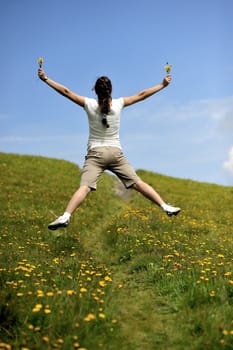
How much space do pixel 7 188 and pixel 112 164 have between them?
14211 mm

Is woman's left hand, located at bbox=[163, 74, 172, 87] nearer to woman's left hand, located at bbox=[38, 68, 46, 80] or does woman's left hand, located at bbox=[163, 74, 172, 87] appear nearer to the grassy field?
woman's left hand, located at bbox=[38, 68, 46, 80]

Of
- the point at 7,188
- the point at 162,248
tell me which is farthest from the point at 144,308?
the point at 7,188

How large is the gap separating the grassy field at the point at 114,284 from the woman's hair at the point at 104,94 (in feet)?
10.5

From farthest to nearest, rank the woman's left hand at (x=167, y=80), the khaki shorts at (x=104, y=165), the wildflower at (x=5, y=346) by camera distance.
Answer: the woman's left hand at (x=167, y=80), the khaki shorts at (x=104, y=165), the wildflower at (x=5, y=346)

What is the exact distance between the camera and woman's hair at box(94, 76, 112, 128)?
9039 mm

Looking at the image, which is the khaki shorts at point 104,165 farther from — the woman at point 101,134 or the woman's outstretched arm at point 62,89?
the woman's outstretched arm at point 62,89

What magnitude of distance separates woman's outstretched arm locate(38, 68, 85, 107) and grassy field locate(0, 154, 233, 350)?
3.38 meters

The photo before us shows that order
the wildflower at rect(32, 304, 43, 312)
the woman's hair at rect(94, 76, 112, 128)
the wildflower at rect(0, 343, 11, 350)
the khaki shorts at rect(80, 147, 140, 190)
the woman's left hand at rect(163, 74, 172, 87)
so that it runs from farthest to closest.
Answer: the woman's left hand at rect(163, 74, 172, 87) < the khaki shorts at rect(80, 147, 140, 190) < the woman's hair at rect(94, 76, 112, 128) < the wildflower at rect(32, 304, 43, 312) < the wildflower at rect(0, 343, 11, 350)

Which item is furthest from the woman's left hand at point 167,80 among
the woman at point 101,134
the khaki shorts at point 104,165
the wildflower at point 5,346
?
the wildflower at point 5,346

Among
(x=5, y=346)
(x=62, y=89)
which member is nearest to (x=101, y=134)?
(x=62, y=89)

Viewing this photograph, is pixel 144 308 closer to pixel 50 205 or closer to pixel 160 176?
pixel 50 205

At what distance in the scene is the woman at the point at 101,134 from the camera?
29.8ft

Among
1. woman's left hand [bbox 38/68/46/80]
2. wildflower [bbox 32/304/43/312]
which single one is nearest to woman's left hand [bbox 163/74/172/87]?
woman's left hand [bbox 38/68/46/80]

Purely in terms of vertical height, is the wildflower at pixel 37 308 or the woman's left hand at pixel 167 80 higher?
the woman's left hand at pixel 167 80
